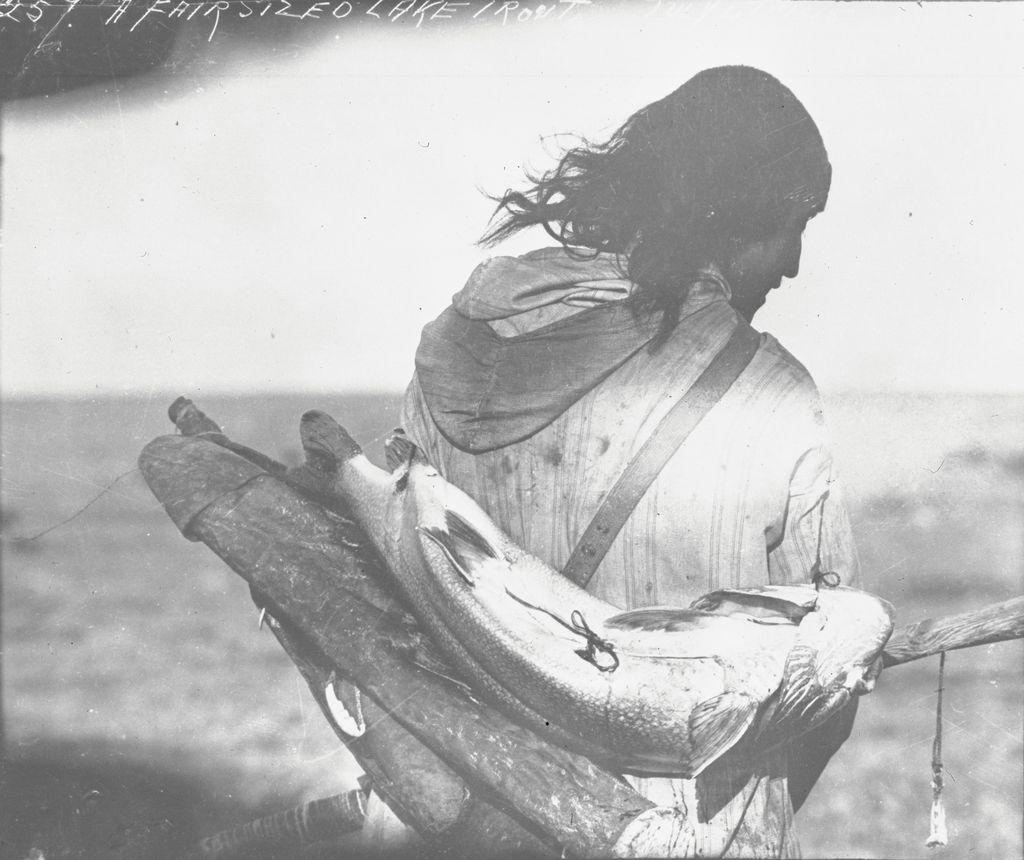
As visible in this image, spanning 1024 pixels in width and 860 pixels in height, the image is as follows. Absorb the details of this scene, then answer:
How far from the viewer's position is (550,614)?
7.41ft

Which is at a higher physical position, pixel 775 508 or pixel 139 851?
pixel 775 508

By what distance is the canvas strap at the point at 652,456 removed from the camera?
7.61 ft

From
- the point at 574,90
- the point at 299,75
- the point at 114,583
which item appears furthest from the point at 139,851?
the point at 574,90

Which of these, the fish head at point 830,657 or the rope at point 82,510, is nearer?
the fish head at point 830,657

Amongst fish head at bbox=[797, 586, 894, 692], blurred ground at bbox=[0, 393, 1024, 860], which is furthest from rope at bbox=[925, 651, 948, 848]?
fish head at bbox=[797, 586, 894, 692]

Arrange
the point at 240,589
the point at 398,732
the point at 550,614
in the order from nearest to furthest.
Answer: the point at 550,614
the point at 398,732
the point at 240,589

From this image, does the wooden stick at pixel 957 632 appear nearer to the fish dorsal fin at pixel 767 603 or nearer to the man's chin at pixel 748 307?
the fish dorsal fin at pixel 767 603

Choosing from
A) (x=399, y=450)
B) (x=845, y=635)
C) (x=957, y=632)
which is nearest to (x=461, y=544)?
(x=399, y=450)

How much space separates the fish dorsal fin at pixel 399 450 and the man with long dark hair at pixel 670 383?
3.2 inches

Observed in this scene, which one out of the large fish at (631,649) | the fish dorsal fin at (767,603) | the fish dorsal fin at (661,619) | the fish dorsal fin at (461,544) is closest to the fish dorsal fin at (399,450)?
the large fish at (631,649)

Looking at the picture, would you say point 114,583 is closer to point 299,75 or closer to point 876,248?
point 299,75

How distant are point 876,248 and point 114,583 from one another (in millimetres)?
1785

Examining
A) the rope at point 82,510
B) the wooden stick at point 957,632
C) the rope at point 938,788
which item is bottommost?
the rope at point 938,788

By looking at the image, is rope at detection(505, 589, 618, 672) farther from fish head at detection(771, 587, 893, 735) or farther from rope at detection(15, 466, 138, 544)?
rope at detection(15, 466, 138, 544)
